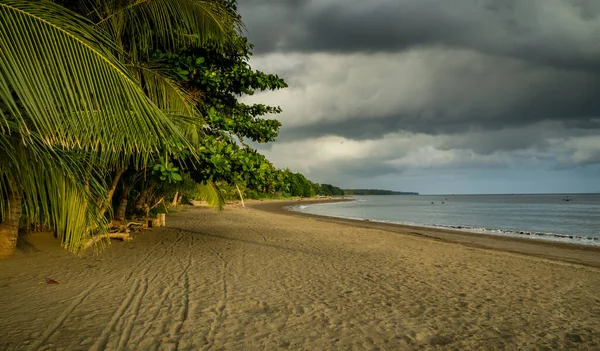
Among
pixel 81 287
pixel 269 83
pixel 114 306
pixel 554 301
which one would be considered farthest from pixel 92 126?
pixel 554 301

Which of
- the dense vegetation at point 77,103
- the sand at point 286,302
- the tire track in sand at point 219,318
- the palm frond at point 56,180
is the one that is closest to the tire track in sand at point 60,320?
the sand at point 286,302

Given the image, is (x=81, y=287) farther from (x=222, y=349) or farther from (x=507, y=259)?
(x=507, y=259)

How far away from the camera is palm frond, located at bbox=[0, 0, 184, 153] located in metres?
2.59

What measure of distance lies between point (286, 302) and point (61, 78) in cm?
408

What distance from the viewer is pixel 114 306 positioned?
5.08 meters

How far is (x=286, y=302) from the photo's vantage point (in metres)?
5.49

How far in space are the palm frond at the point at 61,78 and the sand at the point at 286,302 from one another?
2.32 m

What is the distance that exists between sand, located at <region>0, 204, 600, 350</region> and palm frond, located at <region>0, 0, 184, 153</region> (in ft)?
7.62

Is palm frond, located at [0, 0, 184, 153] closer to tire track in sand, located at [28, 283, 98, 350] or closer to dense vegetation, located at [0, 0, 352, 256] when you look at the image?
dense vegetation, located at [0, 0, 352, 256]

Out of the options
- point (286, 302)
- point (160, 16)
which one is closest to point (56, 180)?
point (286, 302)

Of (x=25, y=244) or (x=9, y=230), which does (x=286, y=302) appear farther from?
(x=25, y=244)

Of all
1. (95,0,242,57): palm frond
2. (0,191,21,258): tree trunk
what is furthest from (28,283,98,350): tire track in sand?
(95,0,242,57): palm frond

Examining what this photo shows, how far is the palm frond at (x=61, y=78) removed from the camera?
2.59 meters

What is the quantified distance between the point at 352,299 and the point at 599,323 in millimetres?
3249
